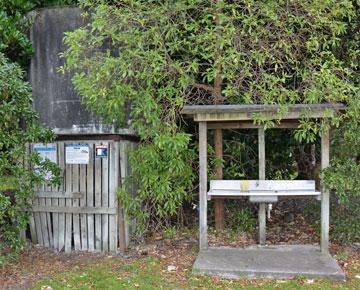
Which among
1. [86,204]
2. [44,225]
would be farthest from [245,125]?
[44,225]

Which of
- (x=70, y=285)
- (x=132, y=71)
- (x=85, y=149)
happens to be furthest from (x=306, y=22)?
(x=70, y=285)

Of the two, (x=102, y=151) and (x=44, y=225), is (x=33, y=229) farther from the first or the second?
(x=102, y=151)

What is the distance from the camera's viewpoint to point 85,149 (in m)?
6.54

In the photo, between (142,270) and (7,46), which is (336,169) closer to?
(142,270)

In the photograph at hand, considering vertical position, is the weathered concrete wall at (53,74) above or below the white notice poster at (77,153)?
above

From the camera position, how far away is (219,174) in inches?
275

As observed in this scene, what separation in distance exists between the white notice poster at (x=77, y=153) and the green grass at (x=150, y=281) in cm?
153

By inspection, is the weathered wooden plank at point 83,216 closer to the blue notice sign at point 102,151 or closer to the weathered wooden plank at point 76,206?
the weathered wooden plank at point 76,206

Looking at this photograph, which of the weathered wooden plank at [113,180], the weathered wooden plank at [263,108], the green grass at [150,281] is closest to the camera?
the green grass at [150,281]

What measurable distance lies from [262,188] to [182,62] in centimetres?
211

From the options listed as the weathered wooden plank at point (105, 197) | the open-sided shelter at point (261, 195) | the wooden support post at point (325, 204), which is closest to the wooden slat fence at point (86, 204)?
the weathered wooden plank at point (105, 197)

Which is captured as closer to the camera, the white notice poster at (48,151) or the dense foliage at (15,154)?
the dense foliage at (15,154)

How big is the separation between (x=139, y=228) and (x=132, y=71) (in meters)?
2.35

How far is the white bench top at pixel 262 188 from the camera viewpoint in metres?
6.39
